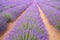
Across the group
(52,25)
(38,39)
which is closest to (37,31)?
(38,39)

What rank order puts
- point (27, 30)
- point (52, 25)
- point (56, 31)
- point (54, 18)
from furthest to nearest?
point (54, 18), point (52, 25), point (56, 31), point (27, 30)

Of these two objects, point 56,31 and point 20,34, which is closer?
point 20,34

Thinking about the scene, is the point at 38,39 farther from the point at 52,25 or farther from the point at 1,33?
the point at 52,25

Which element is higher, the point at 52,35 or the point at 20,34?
the point at 20,34

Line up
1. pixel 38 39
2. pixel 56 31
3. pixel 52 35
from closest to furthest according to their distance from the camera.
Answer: pixel 38 39 → pixel 52 35 → pixel 56 31

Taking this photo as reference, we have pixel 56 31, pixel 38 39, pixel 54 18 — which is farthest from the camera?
pixel 54 18

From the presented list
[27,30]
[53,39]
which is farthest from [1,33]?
[53,39]

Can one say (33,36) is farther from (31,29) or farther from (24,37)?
(31,29)

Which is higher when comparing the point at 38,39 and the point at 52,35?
the point at 38,39

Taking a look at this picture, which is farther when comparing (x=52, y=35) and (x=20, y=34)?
(x=52, y=35)
